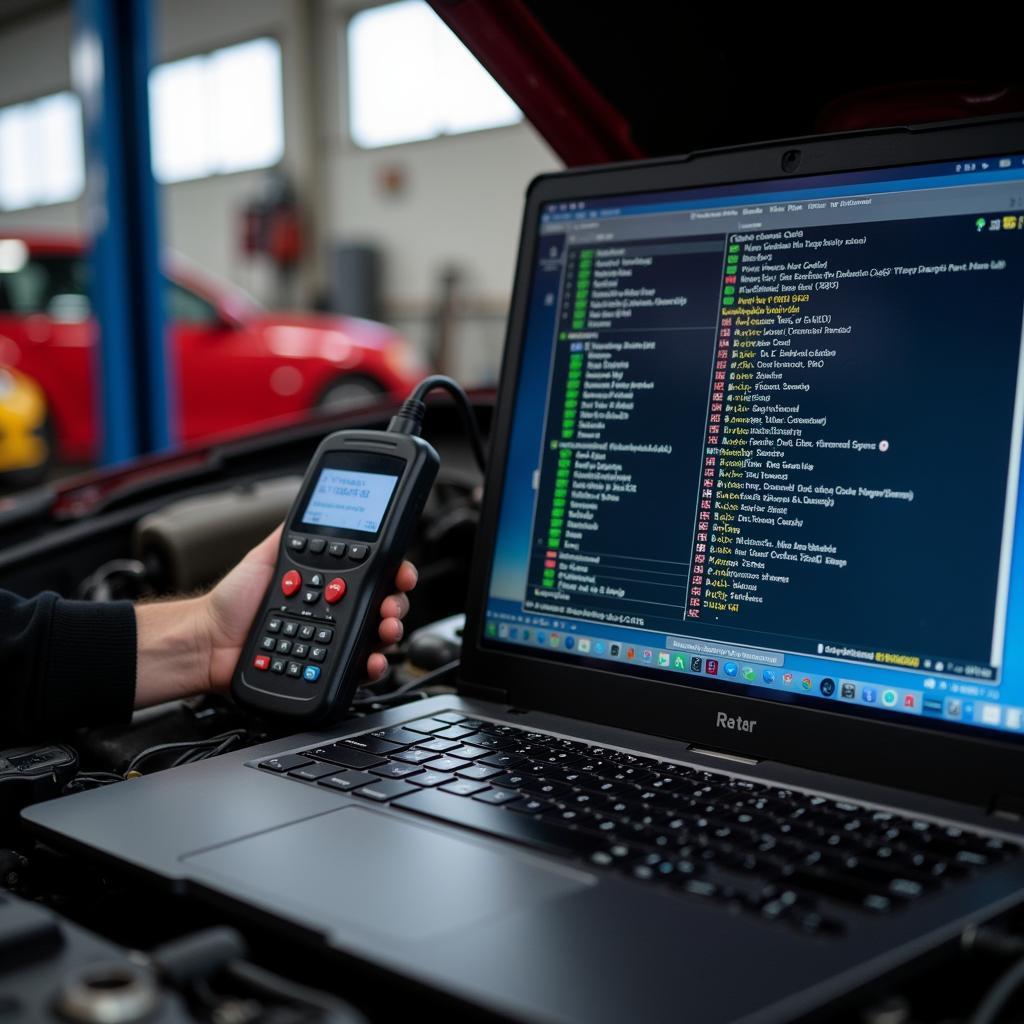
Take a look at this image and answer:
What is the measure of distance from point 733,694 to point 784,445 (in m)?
0.16

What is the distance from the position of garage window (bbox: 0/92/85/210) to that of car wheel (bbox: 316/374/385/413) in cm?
633

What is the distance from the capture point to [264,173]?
907cm

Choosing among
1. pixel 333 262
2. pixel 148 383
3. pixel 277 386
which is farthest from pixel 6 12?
pixel 148 383

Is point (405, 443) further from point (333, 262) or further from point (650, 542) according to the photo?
point (333, 262)

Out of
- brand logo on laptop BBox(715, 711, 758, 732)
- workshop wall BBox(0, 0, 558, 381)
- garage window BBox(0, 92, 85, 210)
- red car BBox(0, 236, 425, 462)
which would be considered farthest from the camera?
garage window BBox(0, 92, 85, 210)

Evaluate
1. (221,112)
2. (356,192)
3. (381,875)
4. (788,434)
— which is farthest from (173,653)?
(221,112)

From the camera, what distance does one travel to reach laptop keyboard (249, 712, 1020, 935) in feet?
1.62

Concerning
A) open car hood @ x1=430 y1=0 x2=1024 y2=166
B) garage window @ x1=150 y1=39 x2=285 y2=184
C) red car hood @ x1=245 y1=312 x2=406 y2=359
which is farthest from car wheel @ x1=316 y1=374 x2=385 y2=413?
open car hood @ x1=430 y1=0 x2=1024 y2=166

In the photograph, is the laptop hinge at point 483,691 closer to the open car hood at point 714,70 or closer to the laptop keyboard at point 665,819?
the laptop keyboard at point 665,819

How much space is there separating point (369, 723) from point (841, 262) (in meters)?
0.44

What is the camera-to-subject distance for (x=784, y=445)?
27.1 inches

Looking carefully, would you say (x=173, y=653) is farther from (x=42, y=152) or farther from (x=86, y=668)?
(x=42, y=152)

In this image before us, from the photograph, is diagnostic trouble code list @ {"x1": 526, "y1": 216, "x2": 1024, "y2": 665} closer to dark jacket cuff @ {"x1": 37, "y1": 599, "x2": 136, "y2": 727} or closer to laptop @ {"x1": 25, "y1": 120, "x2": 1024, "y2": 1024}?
laptop @ {"x1": 25, "y1": 120, "x2": 1024, "y2": 1024}

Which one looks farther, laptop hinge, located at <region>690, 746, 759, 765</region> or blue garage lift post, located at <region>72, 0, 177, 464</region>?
blue garage lift post, located at <region>72, 0, 177, 464</region>
